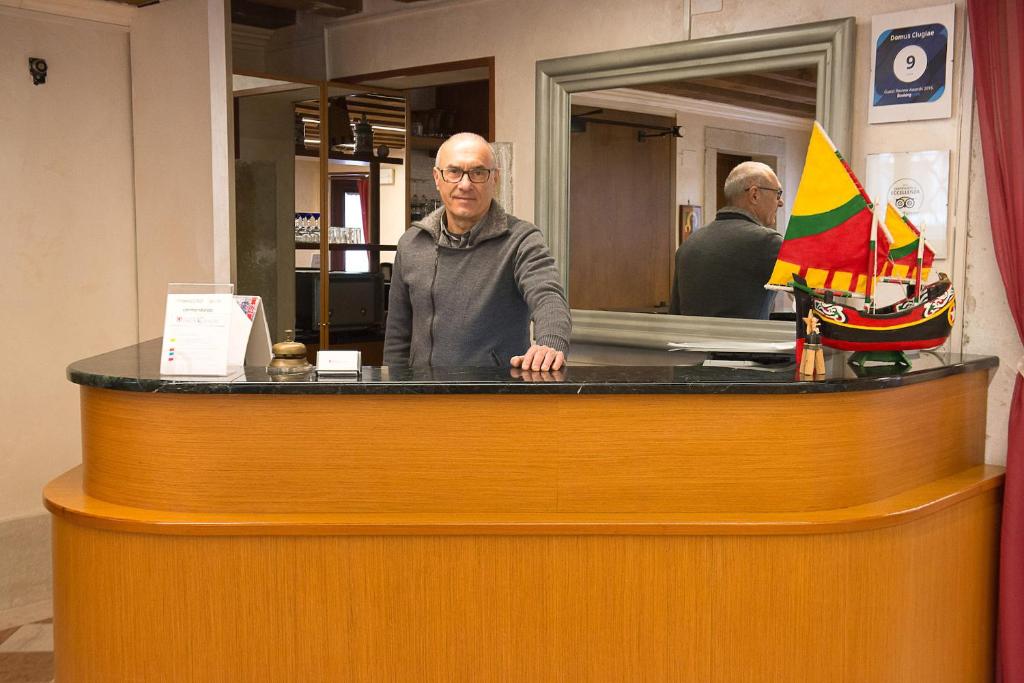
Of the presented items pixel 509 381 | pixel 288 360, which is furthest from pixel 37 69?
pixel 509 381

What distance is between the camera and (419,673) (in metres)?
2.55

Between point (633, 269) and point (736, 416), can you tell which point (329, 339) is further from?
point (736, 416)

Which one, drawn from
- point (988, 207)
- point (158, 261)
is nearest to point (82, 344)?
point (158, 261)

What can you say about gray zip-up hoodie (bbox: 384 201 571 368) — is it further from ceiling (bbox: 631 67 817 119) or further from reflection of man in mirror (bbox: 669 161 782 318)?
ceiling (bbox: 631 67 817 119)

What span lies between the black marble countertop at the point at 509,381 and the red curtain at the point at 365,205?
3675 millimetres

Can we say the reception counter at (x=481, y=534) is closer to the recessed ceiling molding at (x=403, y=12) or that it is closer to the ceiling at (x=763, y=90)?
the ceiling at (x=763, y=90)

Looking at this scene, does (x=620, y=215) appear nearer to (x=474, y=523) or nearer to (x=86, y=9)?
(x=474, y=523)

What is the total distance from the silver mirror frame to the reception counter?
70.3 inches

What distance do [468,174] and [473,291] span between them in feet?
1.24

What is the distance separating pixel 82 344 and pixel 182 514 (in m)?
3.08

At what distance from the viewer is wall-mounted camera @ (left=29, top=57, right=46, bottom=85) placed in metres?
4.96

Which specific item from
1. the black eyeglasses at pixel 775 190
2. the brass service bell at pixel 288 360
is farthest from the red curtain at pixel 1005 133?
the brass service bell at pixel 288 360

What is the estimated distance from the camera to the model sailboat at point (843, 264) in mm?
2918

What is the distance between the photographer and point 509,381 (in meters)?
2.53
